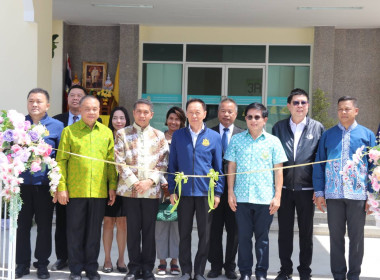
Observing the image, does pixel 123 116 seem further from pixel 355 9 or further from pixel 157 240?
pixel 355 9

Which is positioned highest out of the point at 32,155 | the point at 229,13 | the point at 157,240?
the point at 229,13

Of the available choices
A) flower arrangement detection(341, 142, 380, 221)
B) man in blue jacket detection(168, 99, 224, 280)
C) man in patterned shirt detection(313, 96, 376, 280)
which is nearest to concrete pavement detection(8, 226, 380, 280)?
man in blue jacket detection(168, 99, 224, 280)

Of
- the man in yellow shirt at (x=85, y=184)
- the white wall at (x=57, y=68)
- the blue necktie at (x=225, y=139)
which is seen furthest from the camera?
the white wall at (x=57, y=68)

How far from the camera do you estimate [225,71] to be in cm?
1184

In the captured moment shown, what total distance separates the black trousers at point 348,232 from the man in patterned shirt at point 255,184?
58 cm

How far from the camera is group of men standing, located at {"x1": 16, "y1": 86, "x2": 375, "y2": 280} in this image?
512 centimetres

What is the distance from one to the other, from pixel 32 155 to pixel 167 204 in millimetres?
1568

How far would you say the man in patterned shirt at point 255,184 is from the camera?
512 cm

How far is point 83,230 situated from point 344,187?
260cm

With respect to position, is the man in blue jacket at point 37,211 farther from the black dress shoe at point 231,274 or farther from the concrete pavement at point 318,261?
the black dress shoe at point 231,274

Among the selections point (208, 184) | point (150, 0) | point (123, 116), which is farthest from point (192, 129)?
point (150, 0)

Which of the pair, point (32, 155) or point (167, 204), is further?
point (167, 204)

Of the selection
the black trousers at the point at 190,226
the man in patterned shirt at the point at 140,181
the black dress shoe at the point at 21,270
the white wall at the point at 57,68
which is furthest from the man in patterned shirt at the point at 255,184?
Answer: the white wall at the point at 57,68

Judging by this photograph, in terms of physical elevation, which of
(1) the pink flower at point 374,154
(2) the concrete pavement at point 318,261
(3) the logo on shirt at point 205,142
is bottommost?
(2) the concrete pavement at point 318,261
